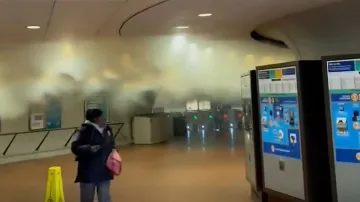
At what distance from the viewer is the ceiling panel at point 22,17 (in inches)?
225

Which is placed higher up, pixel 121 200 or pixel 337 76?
pixel 337 76

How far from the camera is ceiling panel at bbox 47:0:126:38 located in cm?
591

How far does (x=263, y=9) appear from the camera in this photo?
693 cm

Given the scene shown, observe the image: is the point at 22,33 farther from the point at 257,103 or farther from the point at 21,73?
the point at 257,103

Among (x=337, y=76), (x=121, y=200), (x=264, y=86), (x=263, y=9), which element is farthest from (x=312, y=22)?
(x=121, y=200)

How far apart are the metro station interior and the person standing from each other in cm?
92

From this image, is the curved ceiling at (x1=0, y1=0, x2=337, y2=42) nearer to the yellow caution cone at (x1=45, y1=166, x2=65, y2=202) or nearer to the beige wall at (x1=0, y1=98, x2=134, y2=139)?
the yellow caution cone at (x1=45, y1=166, x2=65, y2=202)

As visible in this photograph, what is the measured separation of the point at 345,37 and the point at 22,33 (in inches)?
221

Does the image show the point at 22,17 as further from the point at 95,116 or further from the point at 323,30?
the point at 323,30

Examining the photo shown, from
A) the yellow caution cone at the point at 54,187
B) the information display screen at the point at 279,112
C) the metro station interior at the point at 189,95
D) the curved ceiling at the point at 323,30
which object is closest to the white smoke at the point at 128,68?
the metro station interior at the point at 189,95

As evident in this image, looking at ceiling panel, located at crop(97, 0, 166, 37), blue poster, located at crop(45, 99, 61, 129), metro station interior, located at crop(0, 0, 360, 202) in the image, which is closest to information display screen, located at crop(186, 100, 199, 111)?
metro station interior, located at crop(0, 0, 360, 202)

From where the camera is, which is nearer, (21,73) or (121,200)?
(121,200)

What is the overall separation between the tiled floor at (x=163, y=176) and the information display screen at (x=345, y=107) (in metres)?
2.13

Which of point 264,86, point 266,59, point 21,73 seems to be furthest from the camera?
point 266,59
